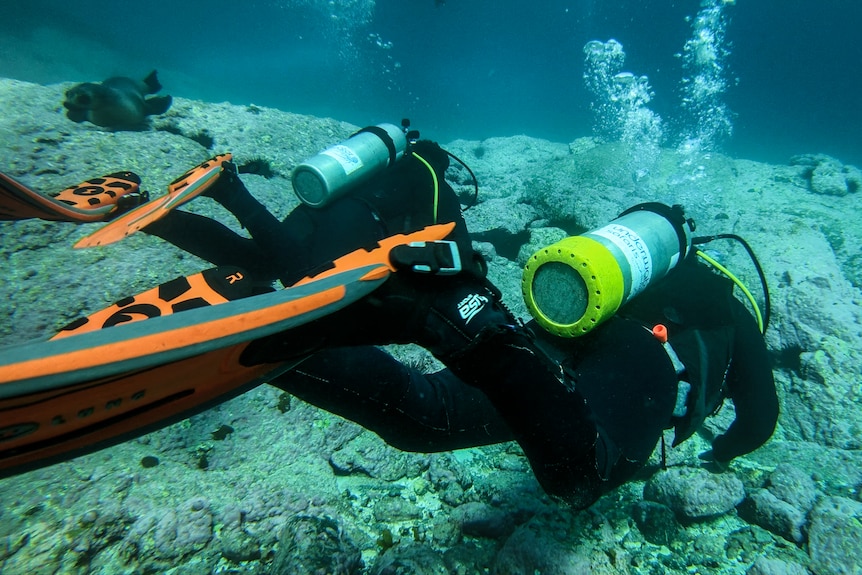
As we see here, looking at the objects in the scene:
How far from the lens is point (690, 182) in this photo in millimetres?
10094

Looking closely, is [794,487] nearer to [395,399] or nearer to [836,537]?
[836,537]

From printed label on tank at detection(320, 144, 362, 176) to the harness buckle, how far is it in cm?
211

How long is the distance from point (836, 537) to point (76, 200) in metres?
4.87

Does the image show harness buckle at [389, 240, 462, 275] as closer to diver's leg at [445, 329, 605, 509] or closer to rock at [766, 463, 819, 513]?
diver's leg at [445, 329, 605, 509]

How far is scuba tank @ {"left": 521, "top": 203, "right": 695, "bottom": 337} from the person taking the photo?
1817 mm

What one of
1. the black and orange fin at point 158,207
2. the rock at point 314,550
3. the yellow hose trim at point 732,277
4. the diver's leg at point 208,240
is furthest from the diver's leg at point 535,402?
the diver's leg at point 208,240

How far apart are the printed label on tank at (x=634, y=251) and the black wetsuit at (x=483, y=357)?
26cm

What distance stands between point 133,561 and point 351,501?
1.17 metres

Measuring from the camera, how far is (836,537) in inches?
95.8

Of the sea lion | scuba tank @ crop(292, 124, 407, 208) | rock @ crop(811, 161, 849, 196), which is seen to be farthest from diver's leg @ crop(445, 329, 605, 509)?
rock @ crop(811, 161, 849, 196)

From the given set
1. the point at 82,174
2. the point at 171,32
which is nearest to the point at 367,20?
the point at 171,32

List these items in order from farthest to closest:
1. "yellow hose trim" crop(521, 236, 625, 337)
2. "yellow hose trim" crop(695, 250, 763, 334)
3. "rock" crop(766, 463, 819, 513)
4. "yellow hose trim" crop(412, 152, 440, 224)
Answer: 1. "yellow hose trim" crop(412, 152, 440, 224)
2. "rock" crop(766, 463, 819, 513)
3. "yellow hose trim" crop(695, 250, 763, 334)
4. "yellow hose trim" crop(521, 236, 625, 337)

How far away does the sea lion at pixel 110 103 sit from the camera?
4.61 metres

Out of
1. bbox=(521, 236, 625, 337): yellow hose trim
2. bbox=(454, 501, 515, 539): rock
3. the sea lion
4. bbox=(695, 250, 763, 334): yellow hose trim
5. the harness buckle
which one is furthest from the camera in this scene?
the sea lion
